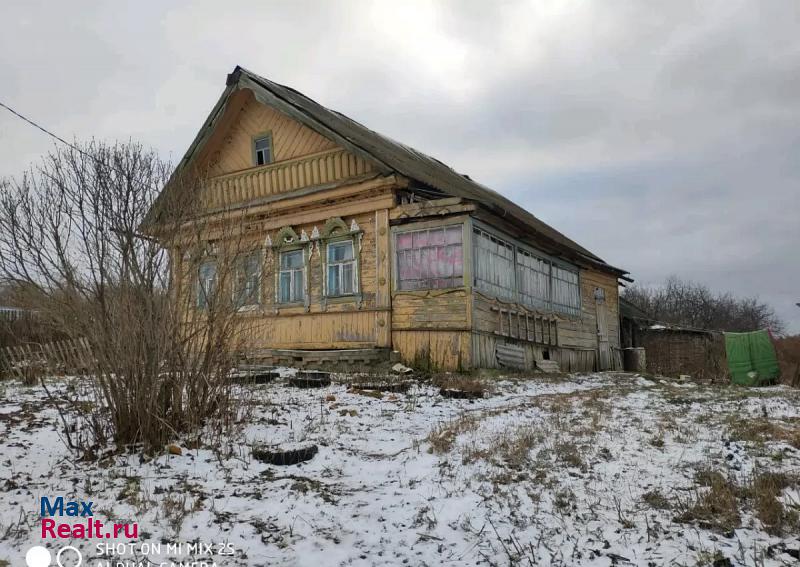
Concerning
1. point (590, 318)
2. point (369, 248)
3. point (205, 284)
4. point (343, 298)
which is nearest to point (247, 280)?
point (205, 284)

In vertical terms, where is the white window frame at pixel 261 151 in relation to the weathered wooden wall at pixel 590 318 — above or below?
above

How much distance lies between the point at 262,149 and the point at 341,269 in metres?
4.00

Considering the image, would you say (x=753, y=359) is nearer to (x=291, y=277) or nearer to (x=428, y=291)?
(x=428, y=291)

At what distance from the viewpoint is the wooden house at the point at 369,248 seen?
11.9 meters

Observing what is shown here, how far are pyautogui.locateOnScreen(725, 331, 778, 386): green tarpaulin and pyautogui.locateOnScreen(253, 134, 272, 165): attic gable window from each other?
1146 cm


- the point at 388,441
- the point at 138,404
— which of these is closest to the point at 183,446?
the point at 138,404

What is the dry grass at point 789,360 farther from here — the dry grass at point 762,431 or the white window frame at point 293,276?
the white window frame at point 293,276

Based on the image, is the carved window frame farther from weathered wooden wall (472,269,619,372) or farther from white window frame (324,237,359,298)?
weathered wooden wall (472,269,619,372)

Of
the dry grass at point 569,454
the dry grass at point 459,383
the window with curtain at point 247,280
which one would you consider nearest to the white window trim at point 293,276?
the dry grass at point 459,383

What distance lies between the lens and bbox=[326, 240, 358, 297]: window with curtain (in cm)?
1298

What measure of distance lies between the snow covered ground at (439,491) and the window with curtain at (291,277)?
710 cm

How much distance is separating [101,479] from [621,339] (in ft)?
65.0

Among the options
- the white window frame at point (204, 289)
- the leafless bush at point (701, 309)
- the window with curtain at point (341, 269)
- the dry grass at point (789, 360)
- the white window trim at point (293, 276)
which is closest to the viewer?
the white window frame at point (204, 289)

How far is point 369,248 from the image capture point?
12.8 m
